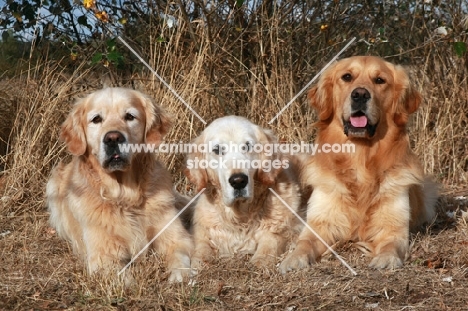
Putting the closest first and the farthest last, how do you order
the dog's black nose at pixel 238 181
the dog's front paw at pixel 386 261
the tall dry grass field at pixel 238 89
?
the dog's front paw at pixel 386 261, the dog's black nose at pixel 238 181, the tall dry grass field at pixel 238 89

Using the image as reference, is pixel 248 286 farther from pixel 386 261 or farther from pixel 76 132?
pixel 76 132

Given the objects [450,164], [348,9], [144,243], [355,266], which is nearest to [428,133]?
[450,164]

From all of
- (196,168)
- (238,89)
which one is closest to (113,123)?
(196,168)

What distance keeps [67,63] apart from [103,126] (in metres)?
2.28

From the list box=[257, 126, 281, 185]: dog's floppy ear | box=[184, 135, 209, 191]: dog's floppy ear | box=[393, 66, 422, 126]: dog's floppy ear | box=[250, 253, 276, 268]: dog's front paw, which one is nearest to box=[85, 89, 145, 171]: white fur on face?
box=[184, 135, 209, 191]: dog's floppy ear

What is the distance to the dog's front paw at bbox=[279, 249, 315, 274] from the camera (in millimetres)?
4082

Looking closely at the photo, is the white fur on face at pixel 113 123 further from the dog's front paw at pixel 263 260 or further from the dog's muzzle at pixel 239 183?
the dog's front paw at pixel 263 260

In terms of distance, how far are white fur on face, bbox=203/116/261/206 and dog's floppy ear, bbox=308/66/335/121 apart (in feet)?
1.59

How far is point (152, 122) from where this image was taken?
15.3 feet

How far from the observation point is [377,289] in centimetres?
361

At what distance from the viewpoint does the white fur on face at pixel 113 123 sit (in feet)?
14.2

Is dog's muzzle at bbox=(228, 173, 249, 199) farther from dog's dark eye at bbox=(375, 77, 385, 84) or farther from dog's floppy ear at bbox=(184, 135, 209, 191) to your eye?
dog's dark eye at bbox=(375, 77, 385, 84)

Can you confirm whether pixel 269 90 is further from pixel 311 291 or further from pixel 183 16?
pixel 311 291

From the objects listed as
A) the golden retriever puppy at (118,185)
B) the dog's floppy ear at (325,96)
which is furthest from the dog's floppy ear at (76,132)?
the dog's floppy ear at (325,96)
